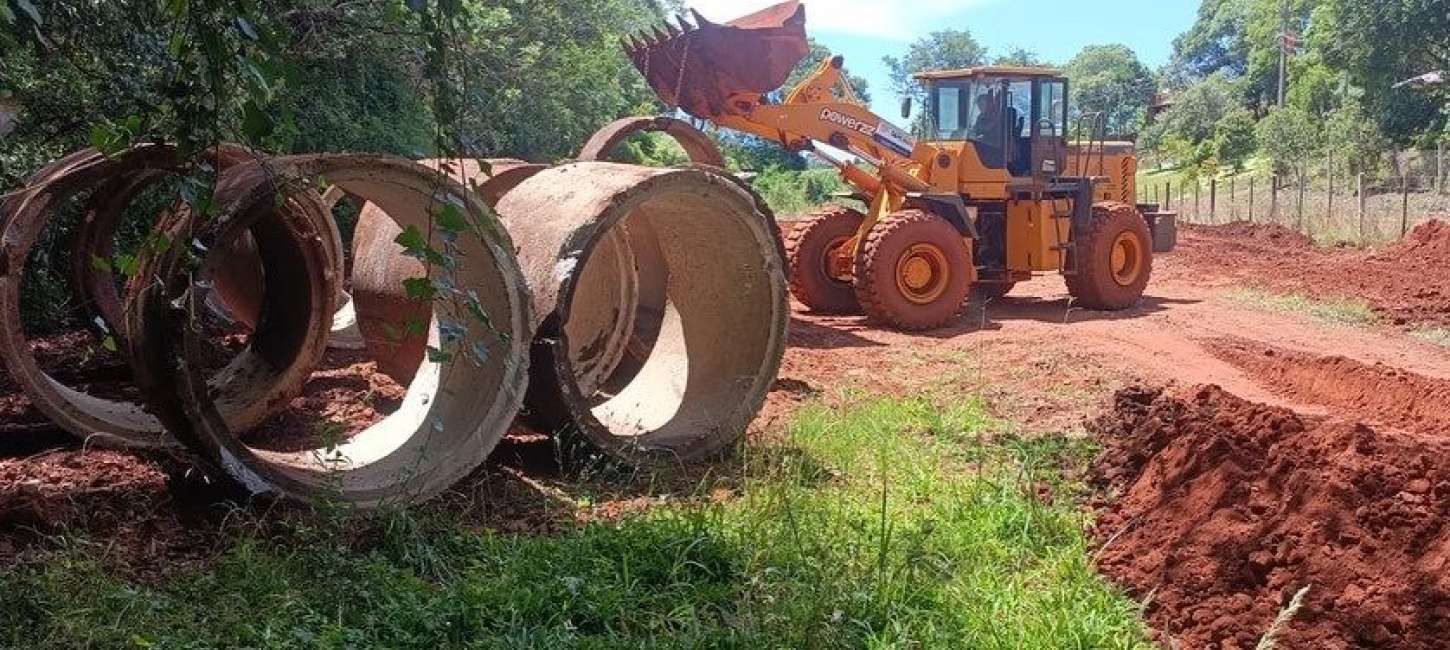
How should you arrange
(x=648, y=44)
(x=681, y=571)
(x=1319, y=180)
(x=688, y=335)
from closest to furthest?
(x=681, y=571), (x=688, y=335), (x=648, y=44), (x=1319, y=180)

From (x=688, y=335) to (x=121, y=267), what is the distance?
14.8 ft

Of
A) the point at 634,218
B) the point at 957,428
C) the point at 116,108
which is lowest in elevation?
the point at 957,428

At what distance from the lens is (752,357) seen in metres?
7.11

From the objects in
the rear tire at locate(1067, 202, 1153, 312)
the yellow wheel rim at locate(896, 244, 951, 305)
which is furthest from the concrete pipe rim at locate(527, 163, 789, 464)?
the rear tire at locate(1067, 202, 1153, 312)

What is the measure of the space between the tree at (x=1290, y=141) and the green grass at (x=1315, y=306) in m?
18.1

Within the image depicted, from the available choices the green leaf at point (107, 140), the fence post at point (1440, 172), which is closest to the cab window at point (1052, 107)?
the green leaf at point (107, 140)

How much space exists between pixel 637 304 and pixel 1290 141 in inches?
1210

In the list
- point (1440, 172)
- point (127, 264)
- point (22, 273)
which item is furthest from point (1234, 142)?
point (127, 264)

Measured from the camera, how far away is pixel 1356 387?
9.42m

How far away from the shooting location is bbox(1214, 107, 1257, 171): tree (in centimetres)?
4422

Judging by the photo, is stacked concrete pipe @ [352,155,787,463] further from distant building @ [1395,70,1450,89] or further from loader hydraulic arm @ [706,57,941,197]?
distant building @ [1395,70,1450,89]

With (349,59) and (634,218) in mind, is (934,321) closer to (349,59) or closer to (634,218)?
(634,218)

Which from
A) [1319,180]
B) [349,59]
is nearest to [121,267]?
[349,59]

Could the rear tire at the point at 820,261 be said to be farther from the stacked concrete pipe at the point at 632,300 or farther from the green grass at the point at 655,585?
the green grass at the point at 655,585
